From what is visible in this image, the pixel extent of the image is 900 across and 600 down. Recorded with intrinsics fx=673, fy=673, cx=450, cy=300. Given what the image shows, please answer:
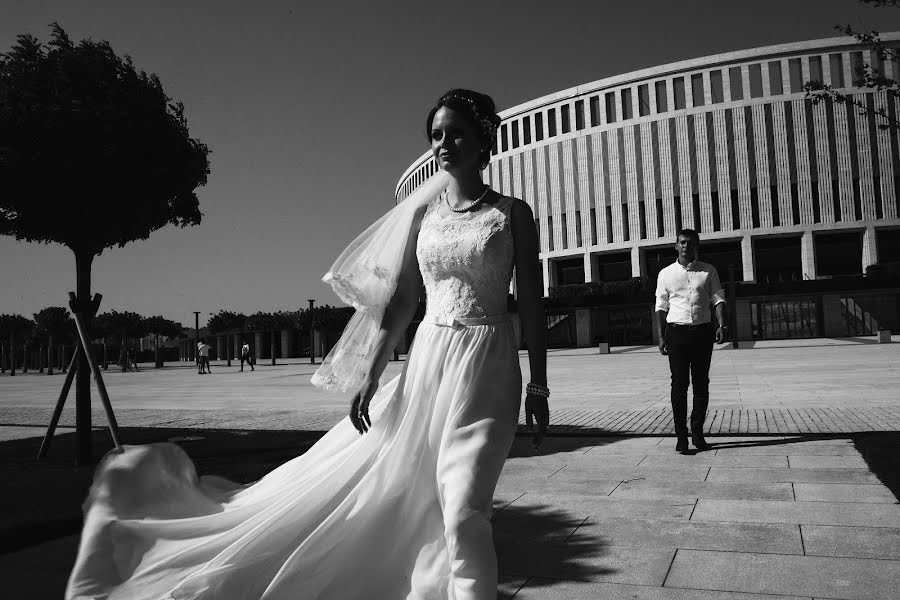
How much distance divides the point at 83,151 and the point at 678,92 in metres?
57.1

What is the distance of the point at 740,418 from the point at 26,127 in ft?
27.8

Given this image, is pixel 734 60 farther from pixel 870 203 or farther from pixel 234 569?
pixel 234 569

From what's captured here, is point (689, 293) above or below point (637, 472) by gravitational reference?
above

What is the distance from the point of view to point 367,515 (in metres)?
2.34

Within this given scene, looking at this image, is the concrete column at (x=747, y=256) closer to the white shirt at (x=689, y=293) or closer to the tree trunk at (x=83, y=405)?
the white shirt at (x=689, y=293)

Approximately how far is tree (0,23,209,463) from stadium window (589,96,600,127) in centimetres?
5693

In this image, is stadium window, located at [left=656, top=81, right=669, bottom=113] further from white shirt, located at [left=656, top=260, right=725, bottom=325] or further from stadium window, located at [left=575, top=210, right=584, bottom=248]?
white shirt, located at [left=656, top=260, right=725, bottom=325]

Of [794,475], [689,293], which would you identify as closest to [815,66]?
[689,293]

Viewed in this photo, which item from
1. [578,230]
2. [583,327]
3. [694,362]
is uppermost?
[578,230]

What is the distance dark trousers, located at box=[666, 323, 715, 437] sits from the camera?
254 inches

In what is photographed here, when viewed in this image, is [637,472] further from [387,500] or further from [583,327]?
[583,327]

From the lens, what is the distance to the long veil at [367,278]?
279 cm

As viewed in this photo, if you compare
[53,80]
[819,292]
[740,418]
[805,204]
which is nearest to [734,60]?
[805,204]

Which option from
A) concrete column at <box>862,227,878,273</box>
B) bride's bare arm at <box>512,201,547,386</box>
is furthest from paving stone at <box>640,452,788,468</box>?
concrete column at <box>862,227,878,273</box>
